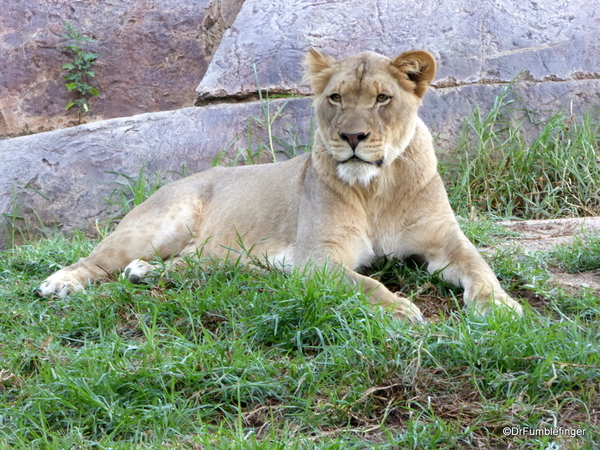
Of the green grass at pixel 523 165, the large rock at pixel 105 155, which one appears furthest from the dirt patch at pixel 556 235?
the large rock at pixel 105 155

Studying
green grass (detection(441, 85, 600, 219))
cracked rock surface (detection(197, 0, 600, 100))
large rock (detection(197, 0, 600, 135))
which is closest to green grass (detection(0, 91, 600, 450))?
green grass (detection(441, 85, 600, 219))

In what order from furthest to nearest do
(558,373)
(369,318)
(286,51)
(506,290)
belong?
(286,51)
(506,290)
(369,318)
(558,373)

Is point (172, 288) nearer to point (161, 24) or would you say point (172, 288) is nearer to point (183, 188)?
point (183, 188)

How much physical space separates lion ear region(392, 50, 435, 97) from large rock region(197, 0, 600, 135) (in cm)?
229

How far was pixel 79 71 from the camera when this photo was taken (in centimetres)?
822

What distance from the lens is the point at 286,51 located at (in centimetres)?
655

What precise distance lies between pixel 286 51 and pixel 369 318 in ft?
12.9

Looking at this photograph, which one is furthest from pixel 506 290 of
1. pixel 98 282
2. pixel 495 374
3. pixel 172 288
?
pixel 98 282

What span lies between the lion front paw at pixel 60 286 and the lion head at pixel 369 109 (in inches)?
58.6

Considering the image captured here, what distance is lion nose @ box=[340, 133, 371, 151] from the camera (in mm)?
3586

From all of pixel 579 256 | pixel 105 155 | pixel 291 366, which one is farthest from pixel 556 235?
pixel 105 155

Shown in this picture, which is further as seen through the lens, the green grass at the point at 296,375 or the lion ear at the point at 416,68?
the lion ear at the point at 416,68

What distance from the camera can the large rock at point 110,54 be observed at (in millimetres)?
8086

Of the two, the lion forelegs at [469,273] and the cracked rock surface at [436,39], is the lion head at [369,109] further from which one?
the cracked rock surface at [436,39]
